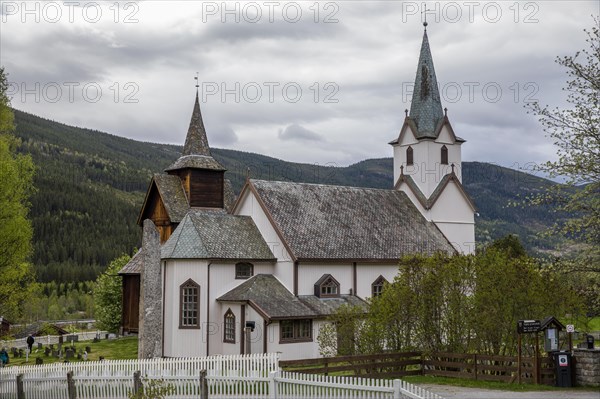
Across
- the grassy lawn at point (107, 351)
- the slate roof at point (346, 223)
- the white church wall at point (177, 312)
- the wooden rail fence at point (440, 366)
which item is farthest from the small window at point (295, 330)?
the grassy lawn at point (107, 351)

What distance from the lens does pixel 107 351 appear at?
134 ft

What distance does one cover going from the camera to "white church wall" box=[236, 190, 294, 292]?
118 feet

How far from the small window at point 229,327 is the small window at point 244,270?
7.18 feet

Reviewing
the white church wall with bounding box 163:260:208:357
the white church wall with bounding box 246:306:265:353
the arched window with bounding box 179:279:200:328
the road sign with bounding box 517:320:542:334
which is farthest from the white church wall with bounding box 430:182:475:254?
the road sign with bounding box 517:320:542:334

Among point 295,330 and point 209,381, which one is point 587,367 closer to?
point 209,381

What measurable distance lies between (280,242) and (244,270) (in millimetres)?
2351

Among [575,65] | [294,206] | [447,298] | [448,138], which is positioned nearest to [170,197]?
[294,206]

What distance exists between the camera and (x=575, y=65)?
62.8 feet

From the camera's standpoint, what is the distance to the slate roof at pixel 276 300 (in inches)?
1288

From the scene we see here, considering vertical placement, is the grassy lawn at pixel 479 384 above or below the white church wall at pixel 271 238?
below

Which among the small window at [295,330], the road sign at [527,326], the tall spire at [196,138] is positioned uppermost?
the tall spire at [196,138]

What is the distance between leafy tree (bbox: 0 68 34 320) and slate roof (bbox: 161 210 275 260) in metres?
6.98

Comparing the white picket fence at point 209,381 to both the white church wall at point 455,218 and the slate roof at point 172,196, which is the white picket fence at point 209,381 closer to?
the slate roof at point 172,196

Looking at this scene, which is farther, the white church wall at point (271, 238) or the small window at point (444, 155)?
the small window at point (444, 155)
